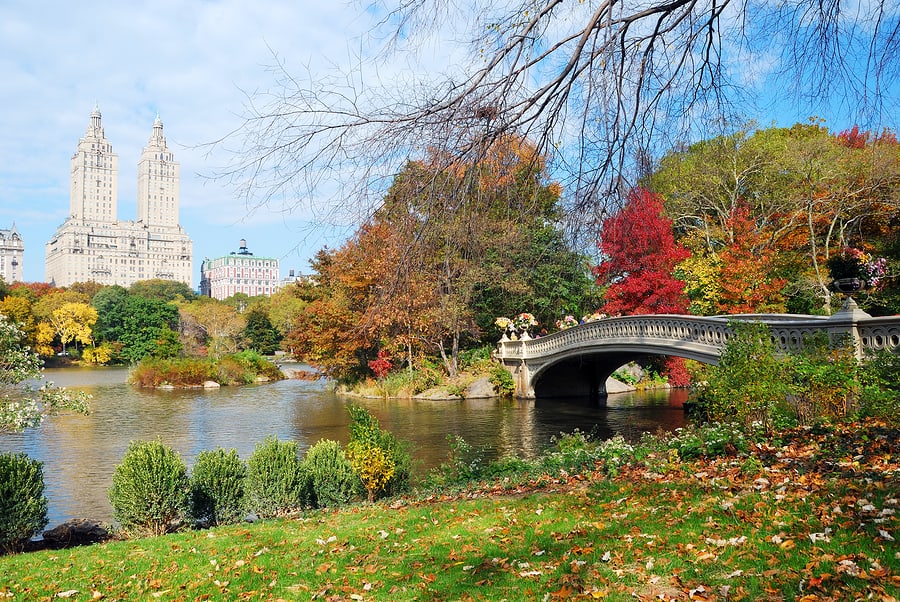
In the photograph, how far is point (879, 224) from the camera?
2603 centimetres

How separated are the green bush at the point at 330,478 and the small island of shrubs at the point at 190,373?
26.2 metres

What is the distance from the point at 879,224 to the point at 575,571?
90.4 ft

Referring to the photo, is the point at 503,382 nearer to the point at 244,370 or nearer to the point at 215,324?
the point at 244,370

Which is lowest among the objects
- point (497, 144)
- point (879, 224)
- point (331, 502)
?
point (331, 502)

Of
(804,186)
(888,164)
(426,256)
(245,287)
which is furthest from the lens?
(245,287)

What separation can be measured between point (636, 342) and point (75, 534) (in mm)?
14532

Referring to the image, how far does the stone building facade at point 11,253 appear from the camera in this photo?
166 metres

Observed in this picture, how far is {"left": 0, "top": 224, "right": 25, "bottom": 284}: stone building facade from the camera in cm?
16550

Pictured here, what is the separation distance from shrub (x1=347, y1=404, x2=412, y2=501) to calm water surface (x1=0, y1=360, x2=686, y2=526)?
1711 millimetres

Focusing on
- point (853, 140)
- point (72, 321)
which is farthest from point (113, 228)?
point (853, 140)

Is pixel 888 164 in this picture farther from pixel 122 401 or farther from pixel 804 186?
pixel 122 401

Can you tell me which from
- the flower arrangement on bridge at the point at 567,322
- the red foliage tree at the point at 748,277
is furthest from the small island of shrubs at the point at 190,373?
the red foliage tree at the point at 748,277

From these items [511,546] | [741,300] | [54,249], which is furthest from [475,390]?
[54,249]

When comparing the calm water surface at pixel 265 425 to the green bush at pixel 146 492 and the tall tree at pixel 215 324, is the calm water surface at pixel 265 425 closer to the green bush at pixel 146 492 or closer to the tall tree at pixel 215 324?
the green bush at pixel 146 492
